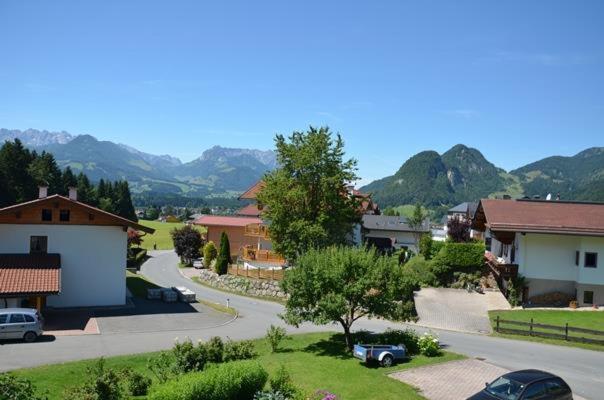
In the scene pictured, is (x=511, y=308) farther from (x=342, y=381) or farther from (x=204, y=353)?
(x=204, y=353)

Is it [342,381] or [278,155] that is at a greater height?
[278,155]

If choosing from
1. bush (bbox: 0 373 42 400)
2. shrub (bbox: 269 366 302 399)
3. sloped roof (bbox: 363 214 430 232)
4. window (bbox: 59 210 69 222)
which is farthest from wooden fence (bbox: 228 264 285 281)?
sloped roof (bbox: 363 214 430 232)

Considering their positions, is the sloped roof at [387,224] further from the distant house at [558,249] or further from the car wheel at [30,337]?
the car wheel at [30,337]

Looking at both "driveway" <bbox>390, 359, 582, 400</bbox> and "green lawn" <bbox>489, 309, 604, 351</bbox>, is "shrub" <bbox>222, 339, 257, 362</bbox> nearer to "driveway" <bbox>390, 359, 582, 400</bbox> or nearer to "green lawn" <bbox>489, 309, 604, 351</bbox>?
"driveway" <bbox>390, 359, 582, 400</bbox>

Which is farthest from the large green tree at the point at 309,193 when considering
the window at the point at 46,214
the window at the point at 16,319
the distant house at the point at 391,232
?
the distant house at the point at 391,232

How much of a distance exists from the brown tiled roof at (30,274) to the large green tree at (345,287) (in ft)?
49.2

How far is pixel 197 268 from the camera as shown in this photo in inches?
2437

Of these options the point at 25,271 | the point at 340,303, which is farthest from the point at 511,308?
the point at 25,271

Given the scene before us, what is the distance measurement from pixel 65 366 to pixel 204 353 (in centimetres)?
561

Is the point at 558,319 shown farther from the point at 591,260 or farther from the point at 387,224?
the point at 387,224

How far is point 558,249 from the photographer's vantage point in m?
37.0

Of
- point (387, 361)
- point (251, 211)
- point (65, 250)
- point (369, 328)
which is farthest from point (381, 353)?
point (251, 211)

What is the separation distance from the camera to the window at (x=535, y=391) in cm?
1516

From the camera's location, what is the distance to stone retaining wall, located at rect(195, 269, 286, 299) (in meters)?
43.1
